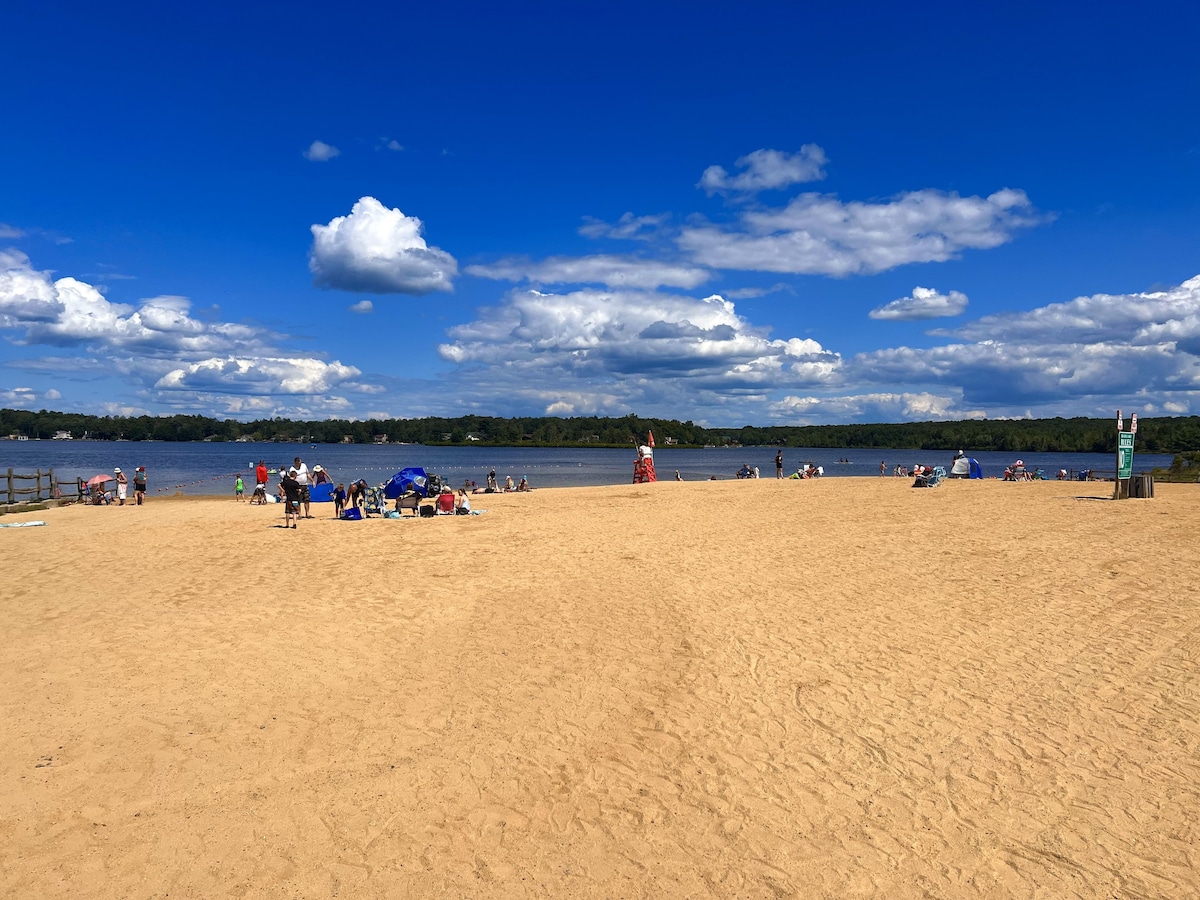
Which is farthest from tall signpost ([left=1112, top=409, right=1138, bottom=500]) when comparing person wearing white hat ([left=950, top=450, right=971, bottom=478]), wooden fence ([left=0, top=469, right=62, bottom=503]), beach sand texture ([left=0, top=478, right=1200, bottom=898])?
wooden fence ([left=0, top=469, right=62, bottom=503])

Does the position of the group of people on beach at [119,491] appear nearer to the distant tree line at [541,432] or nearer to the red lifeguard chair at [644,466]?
the red lifeguard chair at [644,466]

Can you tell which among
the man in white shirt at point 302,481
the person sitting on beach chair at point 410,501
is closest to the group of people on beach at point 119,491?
the man in white shirt at point 302,481

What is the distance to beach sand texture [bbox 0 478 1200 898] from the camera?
4.42 m

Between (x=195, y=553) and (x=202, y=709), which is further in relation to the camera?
(x=195, y=553)

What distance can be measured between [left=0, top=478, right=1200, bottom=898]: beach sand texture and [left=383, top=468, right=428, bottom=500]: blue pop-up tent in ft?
29.5

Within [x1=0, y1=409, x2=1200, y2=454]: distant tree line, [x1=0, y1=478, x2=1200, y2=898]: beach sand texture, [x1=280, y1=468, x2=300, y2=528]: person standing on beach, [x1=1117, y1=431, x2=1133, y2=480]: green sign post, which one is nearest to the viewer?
[x1=0, y1=478, x2=1200, y2=898]: beach sand texture

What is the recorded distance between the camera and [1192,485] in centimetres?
2722

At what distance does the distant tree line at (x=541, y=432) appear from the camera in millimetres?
139625

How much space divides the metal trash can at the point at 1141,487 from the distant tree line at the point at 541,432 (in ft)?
367

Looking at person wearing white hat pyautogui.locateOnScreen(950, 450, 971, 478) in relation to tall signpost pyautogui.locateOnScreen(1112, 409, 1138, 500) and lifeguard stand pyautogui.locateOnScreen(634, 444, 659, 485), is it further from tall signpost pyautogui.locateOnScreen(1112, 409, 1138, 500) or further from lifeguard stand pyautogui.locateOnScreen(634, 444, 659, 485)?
lifeguard stand pyautogui.locateOnScreen(634, 444, 659, 485)

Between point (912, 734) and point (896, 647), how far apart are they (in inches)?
88.0

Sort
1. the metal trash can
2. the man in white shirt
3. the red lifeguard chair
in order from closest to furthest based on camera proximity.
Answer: the man in white shirt < the metal trash can < the red lifeguard chair

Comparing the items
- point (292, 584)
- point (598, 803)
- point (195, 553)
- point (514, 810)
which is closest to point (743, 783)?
point (598, 803)

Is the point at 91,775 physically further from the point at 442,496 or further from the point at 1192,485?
the point at 1192,485
